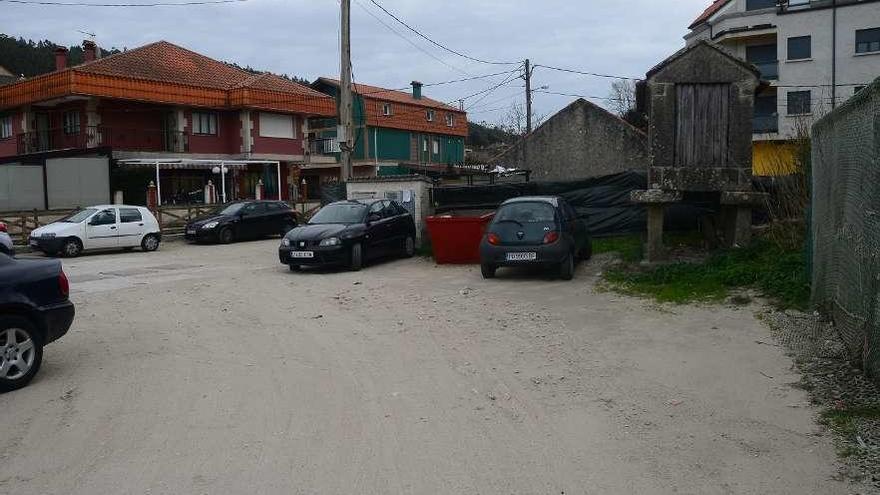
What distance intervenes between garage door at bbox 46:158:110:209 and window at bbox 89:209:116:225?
21.9 ft

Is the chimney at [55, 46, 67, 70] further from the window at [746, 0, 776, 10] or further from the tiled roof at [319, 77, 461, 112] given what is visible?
the window at [746, 0, 776, 10]

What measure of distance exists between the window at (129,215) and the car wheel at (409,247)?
30.8 ft

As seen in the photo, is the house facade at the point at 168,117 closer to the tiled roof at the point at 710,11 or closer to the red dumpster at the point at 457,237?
the red dumpster at the point at 457,237

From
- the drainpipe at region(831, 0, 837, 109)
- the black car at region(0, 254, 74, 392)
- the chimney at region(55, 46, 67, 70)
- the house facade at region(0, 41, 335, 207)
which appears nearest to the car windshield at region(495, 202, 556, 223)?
the black car at region(0, 254, 74, 392)

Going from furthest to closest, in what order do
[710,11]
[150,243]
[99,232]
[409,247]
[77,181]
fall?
[710,11]
[77,181]
[150,243]
[99,232]
[409,247]

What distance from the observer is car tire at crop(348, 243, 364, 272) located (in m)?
15.7

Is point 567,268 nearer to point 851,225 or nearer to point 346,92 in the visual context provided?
point 851,225

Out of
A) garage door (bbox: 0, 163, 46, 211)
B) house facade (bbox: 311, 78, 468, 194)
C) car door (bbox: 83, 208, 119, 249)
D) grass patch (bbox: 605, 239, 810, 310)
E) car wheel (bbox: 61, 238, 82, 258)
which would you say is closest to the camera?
grass patch (bbox: 605, 239, 810, 310)

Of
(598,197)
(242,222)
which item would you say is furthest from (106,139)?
(598,197)

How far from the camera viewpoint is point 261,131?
40.9 meters

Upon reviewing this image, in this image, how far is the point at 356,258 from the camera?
51.8 ft

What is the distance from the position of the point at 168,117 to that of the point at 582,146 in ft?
74.4

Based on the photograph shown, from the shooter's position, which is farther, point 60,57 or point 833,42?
point 833,42

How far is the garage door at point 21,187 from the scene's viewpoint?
84.7 ft
